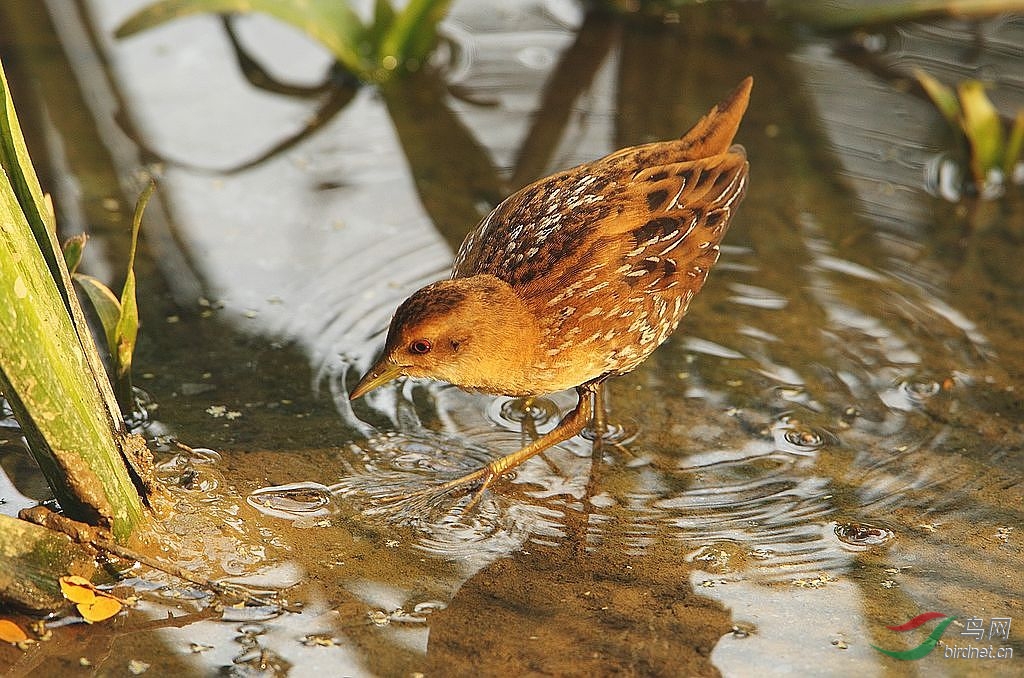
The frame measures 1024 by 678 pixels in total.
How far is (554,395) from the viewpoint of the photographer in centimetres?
423

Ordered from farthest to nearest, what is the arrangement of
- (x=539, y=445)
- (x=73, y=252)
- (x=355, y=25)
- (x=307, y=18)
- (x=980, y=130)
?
1. (x=355, y=25)
2. (x=307, y=18)
3. (x=980, y=130)
4. (x=539, y=445)
5. (x=73, y=252)

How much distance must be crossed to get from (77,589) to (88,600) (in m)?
0.04

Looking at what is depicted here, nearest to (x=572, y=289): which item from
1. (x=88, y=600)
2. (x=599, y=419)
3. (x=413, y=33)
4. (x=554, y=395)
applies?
(x=599, y=419)

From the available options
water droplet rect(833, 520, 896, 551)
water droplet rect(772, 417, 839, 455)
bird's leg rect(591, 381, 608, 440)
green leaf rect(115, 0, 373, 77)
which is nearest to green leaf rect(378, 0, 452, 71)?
green leaf rect(115, 0, 373, 77)

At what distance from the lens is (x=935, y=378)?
4.25 meters

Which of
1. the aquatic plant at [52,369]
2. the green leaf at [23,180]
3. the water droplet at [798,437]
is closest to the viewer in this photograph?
the aquatic plant at [52,369]

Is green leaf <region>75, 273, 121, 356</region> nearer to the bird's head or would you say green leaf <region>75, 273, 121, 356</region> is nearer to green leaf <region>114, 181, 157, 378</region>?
green leaf <region>114, 181, 157, 378</region>

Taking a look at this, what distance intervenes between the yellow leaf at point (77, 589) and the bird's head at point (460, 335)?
0.82 meters

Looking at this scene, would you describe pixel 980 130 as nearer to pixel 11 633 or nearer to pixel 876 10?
pixel 876 10

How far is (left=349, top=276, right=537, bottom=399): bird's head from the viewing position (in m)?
3.30

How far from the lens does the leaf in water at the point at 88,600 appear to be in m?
3.02

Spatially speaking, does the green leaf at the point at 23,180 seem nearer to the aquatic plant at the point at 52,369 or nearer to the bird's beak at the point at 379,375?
the aquatic plant at the point at 52,369

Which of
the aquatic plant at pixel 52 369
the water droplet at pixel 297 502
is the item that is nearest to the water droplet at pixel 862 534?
the water droplet at pixel 297 502

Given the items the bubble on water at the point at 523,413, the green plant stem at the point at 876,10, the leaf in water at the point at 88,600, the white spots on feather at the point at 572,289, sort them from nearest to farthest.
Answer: the leaf in water at the point at 88,600
the white spots on feather at the point at 572,289
the bubble on water at the point at 523,413
the green plant stem at the point at 876,10
